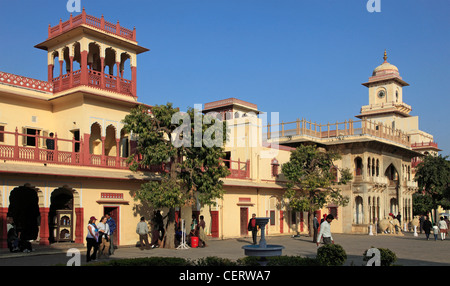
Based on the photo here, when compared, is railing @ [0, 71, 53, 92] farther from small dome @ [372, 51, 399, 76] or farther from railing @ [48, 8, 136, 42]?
small dome @ [372, 51, 399, 76]

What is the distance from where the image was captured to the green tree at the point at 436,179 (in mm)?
45938

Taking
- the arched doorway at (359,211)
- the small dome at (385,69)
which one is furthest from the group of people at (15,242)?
the small dome at (385,69)

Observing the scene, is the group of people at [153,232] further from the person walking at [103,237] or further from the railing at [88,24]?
the railing at [88,24]

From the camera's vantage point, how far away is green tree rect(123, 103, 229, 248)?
21219 mm

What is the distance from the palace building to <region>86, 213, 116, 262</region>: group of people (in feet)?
12.3

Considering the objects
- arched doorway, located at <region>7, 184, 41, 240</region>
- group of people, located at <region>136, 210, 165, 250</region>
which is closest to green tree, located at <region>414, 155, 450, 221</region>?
group of people, located at <region>136, 210, 165, 250</region>

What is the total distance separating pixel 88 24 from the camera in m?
24.3

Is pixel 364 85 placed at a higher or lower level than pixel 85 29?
higher

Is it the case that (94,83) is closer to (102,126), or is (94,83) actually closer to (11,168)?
(102,126)

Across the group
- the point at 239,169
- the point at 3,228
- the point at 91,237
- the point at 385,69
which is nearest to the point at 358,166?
the point at 239,169

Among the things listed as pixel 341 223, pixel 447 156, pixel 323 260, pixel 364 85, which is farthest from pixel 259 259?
pixel 364 85

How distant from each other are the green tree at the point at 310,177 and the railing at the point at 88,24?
13.8 meters

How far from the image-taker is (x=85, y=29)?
23922 mm

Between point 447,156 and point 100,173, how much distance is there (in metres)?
38.1
